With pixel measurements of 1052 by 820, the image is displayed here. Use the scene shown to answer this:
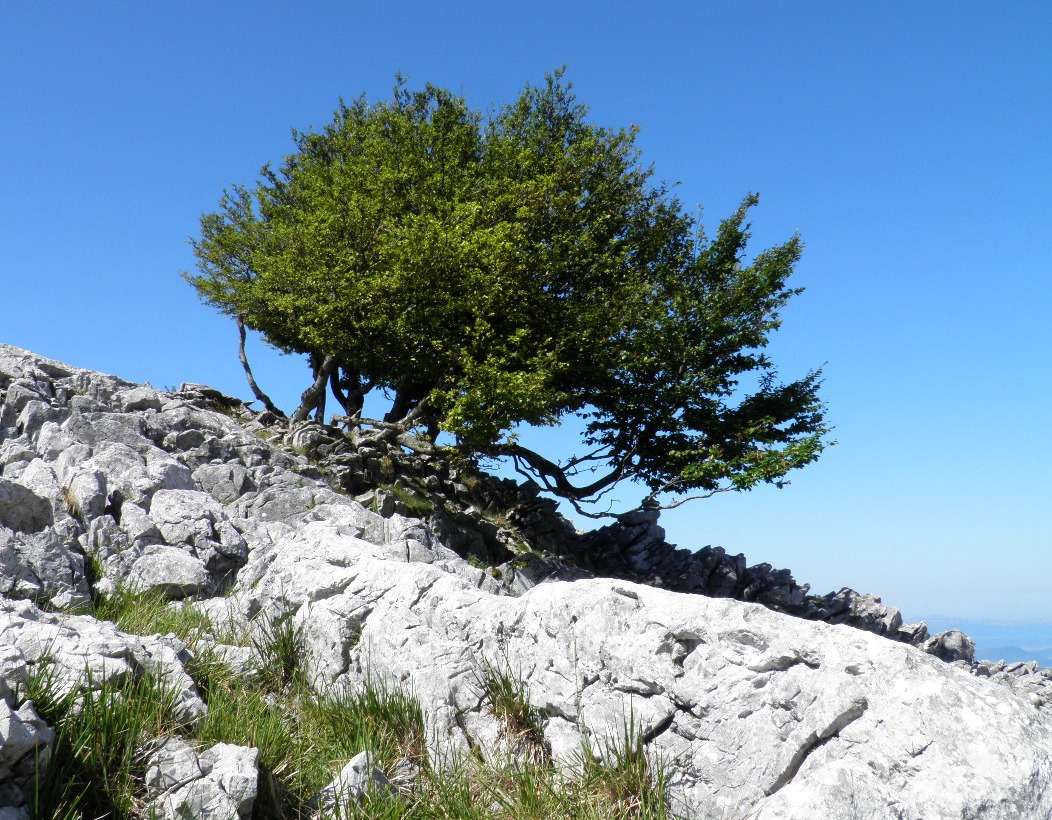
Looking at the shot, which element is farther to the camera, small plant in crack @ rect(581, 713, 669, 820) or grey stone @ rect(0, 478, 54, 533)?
grey stone @ rect(0, 478, 54, 533)

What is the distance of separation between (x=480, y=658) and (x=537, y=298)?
17222mm

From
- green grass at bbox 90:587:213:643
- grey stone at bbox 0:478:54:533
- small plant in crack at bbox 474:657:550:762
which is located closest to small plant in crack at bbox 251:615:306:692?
green grass at bbox 90:587:213:643

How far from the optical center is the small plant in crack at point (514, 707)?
22.4 ft

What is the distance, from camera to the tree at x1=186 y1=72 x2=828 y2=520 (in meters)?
22.2

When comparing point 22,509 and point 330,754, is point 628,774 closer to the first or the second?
point 330,754

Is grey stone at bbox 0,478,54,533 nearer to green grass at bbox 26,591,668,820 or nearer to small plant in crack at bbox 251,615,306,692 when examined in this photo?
small plant in crack at bbox 251,615,306,692

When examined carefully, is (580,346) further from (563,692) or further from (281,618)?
(563,692)

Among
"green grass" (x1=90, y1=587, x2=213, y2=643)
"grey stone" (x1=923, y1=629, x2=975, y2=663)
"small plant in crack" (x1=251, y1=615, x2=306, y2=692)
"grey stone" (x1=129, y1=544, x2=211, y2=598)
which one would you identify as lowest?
"grey stone" (x1=923, y1=629, x2=975, y2=663)

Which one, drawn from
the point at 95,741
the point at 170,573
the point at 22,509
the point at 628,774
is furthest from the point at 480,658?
the point at 22,509

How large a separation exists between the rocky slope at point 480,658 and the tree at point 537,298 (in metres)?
8.59

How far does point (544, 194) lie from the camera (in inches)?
975

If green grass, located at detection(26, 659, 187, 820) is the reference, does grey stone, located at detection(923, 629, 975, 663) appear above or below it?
below

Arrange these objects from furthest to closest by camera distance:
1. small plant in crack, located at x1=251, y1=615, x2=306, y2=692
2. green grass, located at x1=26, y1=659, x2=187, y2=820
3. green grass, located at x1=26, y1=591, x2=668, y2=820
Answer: small plant in crack, located at x1=251, y1=615, x2=306, y2=692 < green grass, located at x1=26, y1=591, x2=668, y2=820 < green grass, located at x1=26, y1=659, x2=187, y2=820

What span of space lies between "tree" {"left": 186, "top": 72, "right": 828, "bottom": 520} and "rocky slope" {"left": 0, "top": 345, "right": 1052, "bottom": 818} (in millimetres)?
8590
